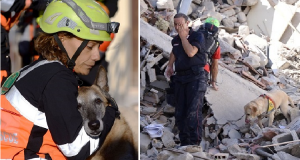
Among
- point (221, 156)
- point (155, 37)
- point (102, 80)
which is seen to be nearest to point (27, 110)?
point (102, 80)

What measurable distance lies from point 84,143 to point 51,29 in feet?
1.89

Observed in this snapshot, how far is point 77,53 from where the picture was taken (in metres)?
1.99

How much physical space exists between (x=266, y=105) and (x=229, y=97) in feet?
1.15

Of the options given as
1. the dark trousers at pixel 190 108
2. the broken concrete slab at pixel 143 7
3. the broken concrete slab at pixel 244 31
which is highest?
the broken concrete slab at pixel 143 7

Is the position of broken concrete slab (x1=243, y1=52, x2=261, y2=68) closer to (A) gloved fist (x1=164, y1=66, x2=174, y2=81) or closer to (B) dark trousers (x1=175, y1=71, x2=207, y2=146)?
(B) dark trousers (x1=175, y1=71, x2=207, y2=146)

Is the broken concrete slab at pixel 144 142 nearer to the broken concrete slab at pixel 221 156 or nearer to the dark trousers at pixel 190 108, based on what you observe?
the dark trousers at pixel 190 108

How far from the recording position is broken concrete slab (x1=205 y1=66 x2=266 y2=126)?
3.67m

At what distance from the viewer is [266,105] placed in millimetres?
3699

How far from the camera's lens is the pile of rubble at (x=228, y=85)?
12.1ft

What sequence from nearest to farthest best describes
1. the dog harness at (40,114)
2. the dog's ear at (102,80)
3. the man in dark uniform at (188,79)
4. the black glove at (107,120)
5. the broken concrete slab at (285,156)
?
the dog harness at (40,114), the black glove at (107,120), the dog's ear at (102,80), the man in dark uniform at (188,79), the broken concrete slab at (285,156)

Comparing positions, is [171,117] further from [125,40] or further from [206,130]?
[125,40]

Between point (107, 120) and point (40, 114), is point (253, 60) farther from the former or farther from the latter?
point (40, 114)

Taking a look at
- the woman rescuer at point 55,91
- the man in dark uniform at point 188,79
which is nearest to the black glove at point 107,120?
the woman rescuer at point 55,91

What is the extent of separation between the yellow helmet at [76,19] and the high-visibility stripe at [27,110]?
1.15 ft
